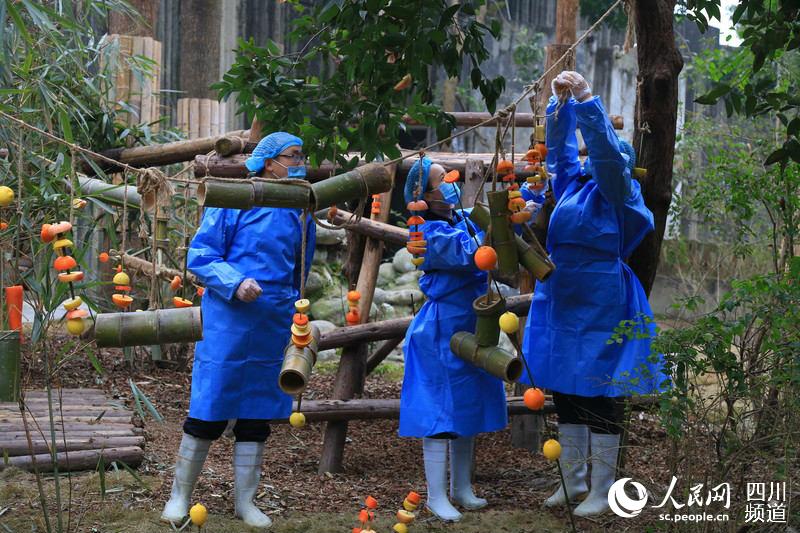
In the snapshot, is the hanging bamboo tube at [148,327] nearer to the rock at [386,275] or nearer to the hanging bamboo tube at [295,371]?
the hanging bamboo tube at [295,371]

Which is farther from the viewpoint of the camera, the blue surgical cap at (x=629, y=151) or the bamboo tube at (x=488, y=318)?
the blue surgical cap at (x=629, y=151)

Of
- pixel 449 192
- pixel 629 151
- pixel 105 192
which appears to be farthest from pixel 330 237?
pixel 629 151

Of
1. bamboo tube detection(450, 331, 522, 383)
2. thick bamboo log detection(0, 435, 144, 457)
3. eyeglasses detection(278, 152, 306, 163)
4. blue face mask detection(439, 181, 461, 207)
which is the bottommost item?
thick bamboo log detection(0, 435, 144, 457)

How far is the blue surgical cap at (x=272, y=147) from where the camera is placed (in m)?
4.08

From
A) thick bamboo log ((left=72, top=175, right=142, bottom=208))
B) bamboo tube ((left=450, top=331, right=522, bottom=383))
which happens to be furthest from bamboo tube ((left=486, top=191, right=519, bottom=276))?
thick bamboo log ((left=72, top=175, right=142, bottom=208))

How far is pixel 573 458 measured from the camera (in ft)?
14.3

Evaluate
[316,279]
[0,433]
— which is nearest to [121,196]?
[0,433]

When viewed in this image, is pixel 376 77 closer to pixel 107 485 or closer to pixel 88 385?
pixel 107 485

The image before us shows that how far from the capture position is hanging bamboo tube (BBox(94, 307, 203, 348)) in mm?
3582

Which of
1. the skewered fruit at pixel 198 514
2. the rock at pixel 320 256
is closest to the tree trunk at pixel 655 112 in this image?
the skewered fruit at pixel 198 514

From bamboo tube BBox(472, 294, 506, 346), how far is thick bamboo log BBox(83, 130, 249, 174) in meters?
2.74

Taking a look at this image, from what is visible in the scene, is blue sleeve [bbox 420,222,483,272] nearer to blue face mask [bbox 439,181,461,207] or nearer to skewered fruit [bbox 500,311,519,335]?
blue face mask [bbox 439,181,461,207]

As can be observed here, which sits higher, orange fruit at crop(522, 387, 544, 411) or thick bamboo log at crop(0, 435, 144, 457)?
orange fruit at crop(522, 387, 544, 411)

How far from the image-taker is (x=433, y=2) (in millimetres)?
3824
